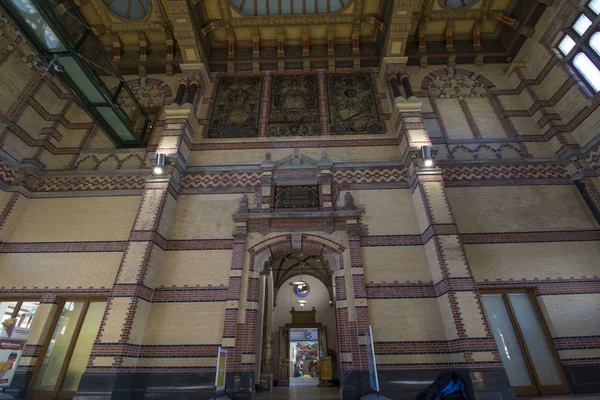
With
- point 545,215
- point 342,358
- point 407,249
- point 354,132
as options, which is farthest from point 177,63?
point 545,215

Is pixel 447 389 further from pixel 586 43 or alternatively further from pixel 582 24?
pixel 582 24

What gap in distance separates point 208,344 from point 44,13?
8104 millimetres

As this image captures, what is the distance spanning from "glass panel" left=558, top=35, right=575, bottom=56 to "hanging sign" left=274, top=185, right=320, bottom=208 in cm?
900

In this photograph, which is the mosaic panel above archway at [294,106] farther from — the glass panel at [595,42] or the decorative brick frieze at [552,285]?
the glass panel at [595,42]

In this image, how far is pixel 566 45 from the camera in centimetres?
969

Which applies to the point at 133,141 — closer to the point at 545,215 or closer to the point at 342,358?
the point at 342,358

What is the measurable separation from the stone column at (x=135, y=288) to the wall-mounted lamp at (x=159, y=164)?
0.13m

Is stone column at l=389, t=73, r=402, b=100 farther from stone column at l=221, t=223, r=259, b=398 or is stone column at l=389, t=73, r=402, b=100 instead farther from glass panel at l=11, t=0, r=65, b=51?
glass panel at l=11, t=0, r=65, b=51

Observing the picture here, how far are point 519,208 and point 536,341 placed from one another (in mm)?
3402

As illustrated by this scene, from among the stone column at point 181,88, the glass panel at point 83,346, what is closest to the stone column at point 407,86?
the stone column at point 181,88

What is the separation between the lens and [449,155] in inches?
379

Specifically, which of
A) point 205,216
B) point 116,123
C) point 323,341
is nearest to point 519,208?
point 205,216

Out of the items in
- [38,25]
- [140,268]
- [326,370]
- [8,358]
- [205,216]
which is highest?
[38,25]

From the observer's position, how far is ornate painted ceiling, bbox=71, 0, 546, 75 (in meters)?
10.8
